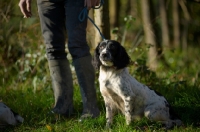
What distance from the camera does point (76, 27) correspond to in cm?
444

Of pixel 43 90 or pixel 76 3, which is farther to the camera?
pixel 43 90

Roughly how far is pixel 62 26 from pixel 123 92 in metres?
1.25

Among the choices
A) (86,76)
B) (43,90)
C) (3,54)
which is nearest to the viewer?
(86,76)

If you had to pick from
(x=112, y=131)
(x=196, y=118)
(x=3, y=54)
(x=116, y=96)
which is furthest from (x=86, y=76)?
(x=3, y=54)

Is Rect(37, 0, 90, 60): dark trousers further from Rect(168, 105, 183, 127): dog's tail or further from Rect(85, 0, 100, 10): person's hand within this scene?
Rect(168, 105, 183, 127): dog's tail

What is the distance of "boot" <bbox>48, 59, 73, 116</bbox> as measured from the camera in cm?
485

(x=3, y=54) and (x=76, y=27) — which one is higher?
(x=76, y=27)

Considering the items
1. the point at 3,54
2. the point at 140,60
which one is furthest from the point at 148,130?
the point at 3,54

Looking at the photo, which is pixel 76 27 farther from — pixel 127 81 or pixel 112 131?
pixel 112 131

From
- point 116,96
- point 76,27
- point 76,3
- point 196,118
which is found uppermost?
point 76,3

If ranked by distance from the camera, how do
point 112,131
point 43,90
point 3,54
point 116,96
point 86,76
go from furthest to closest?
point 3,54 < point 43,90 < point 86,76 < point 116,96 < point 112,131

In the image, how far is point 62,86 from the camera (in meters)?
4.89

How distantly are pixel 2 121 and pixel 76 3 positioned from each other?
64.5 inches

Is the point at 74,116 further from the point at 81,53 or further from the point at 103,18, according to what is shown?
the point at 103,18
